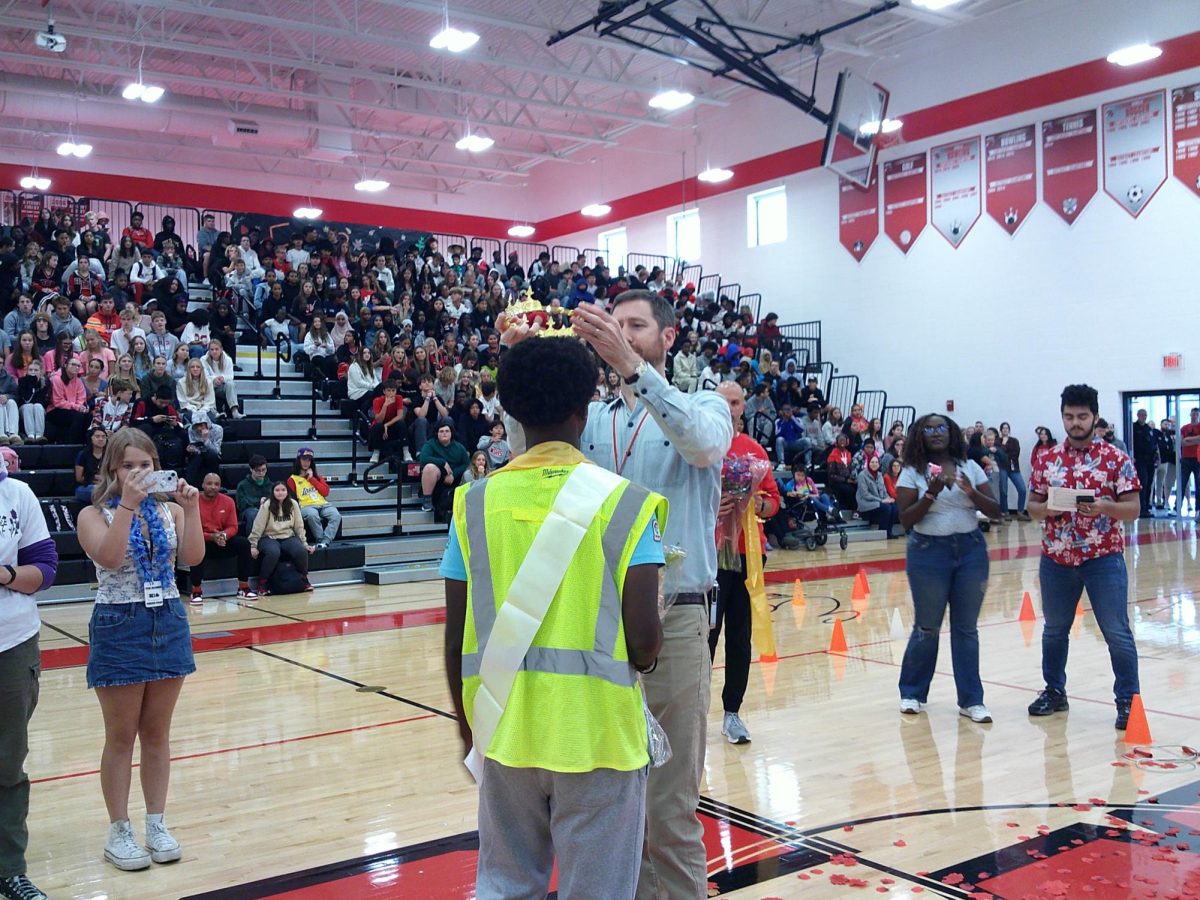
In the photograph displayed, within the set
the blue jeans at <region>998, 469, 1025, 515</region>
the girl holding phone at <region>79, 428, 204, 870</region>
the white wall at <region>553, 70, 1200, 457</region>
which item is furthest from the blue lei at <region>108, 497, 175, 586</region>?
the white wall at <region>553, 70, 1200, 457</region>

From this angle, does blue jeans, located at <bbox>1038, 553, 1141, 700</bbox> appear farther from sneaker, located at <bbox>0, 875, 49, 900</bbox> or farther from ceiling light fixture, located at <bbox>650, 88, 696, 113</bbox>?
ceiling light fixture, located at <bbox>650, 88, 696, 113</bbox>

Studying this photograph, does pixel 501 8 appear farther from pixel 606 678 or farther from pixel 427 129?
pixel 606 678

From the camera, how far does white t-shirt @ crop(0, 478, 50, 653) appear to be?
10.7 ft

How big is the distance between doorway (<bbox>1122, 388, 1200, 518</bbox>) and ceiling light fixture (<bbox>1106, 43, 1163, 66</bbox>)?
16.6 ft

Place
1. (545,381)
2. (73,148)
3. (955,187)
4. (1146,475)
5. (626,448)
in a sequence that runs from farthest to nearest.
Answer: (73,148) → (955,187) → (1146,475) → (626,448) → (545,381)

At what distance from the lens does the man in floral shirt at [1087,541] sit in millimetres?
5199

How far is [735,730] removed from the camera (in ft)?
16.4

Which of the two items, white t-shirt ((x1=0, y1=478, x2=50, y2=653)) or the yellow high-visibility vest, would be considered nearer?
the yellow high-visibility vest

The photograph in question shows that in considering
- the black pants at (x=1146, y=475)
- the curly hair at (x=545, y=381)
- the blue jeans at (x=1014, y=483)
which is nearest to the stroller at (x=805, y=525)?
the blue jeans at (x=1014, y=483)

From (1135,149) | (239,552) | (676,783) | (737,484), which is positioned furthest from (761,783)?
(1135,149)

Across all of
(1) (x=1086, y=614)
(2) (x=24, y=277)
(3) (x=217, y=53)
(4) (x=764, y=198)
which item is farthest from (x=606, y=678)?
(4) (x=764, y=198)

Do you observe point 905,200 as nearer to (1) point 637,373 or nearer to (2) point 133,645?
(2) point 133,645

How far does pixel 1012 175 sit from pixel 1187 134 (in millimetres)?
2908

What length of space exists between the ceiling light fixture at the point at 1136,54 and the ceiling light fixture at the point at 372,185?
1585 centimetres
